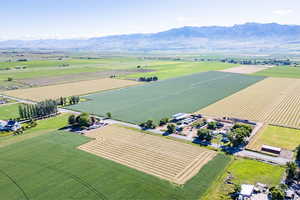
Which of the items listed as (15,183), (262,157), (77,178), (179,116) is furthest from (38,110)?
(262,157)

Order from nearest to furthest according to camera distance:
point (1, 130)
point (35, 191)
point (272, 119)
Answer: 1. point (35, 191)
2. point (1, 130)
3. point (272, 119)

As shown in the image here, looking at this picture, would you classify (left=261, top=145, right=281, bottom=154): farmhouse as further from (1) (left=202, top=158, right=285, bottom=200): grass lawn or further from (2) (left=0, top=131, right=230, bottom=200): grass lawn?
(2) (left=0, top=131, right=230, bottom=200): grass lawn

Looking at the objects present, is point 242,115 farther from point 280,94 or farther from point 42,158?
point 42,158

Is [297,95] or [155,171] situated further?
[297,95]

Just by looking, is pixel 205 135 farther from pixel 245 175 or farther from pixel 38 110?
pixel 38 110

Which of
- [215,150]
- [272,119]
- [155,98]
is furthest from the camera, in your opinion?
[155,98]

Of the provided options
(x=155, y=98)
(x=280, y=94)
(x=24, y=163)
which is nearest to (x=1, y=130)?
(x=24, y=163)

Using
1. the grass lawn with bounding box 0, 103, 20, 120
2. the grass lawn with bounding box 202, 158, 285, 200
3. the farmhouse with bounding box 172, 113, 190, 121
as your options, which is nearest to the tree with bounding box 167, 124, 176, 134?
the farmhouse with bounding box 172, 113, 190, 121
